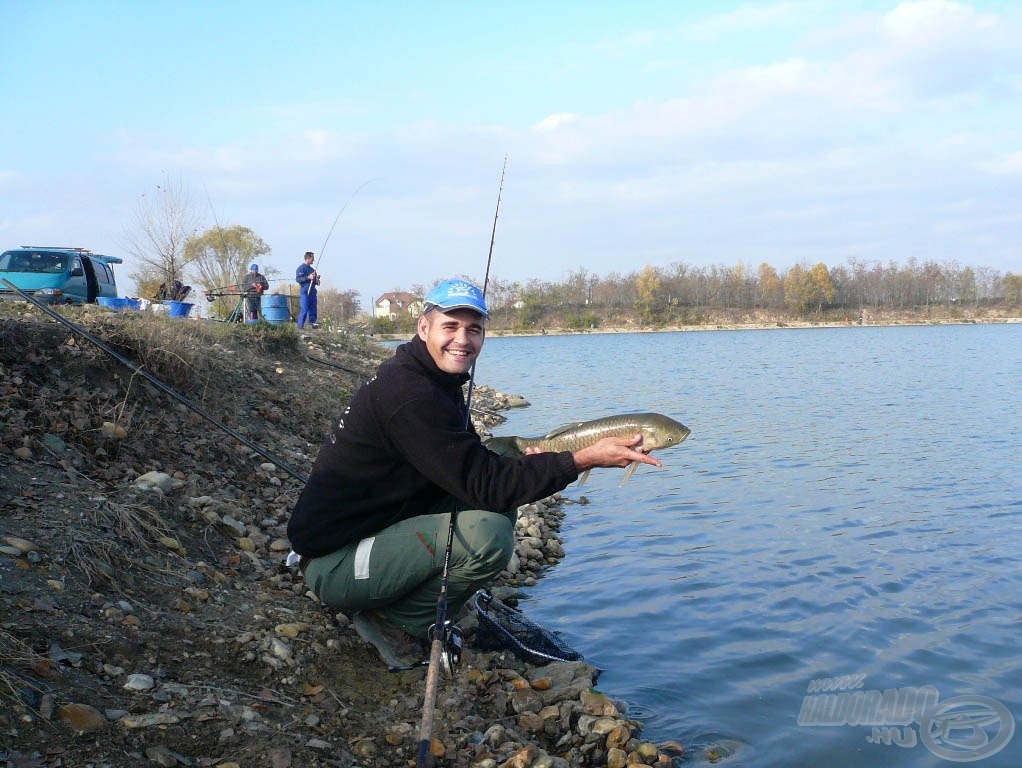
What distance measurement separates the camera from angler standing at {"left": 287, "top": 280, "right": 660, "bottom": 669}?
3.89 m

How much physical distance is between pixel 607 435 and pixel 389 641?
65.6 inches

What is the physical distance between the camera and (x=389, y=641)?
4508mm

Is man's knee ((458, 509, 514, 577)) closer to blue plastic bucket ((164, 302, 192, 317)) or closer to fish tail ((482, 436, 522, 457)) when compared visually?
fish tail ((482, 436, 522, 457))

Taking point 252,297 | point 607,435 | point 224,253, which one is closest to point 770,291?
point 224,253

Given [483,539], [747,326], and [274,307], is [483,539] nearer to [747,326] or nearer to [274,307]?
[274,307]

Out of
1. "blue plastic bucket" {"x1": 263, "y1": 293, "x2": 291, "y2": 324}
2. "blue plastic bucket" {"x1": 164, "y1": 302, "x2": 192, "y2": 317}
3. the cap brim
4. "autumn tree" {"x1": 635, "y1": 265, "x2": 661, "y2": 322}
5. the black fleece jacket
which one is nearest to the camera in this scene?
the black fleece jacket

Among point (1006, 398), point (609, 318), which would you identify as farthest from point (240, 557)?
point (609, 318)

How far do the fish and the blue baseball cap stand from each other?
82cm

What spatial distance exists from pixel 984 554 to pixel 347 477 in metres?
6.64

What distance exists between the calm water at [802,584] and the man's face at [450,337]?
2.37m

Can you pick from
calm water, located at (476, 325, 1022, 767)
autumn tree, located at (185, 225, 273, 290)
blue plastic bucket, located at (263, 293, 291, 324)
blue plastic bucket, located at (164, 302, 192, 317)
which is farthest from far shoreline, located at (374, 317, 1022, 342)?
calm water, located at (476, 325, 1022, 767)

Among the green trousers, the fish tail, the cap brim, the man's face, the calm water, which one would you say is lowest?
the calm water

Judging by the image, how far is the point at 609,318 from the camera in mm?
102438

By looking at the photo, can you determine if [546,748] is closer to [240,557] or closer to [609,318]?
[240,557]
